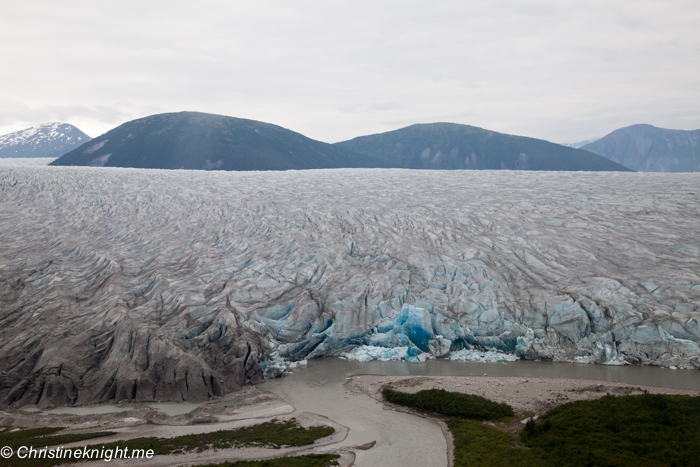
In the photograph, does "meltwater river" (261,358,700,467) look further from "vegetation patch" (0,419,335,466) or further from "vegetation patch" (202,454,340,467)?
"vegetation patch" (0,419,335,466)

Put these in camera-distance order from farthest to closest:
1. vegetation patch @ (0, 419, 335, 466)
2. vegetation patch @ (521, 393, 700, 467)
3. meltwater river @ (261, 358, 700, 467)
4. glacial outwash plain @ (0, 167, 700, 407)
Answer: glacial outwash plain @ (0, 167, 700, 407), meltwater river @ (261, 358, 700, 467), vegetation patch @ (0, 419, 335, 466), vegetation patch @ (521, 393, 700, 467)

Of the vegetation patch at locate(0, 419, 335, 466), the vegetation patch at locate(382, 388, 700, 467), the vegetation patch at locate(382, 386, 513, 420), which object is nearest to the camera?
the vegetation patch at locate(382, 388, 700, 467)

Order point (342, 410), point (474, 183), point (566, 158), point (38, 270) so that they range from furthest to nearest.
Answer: point (566, 158)
point (474, 183)
point (38, 270)
point (342, 410)

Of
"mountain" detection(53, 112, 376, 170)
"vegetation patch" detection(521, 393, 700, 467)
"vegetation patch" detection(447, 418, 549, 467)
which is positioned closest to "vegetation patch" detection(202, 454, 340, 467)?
"vegetation patch" detection(447, 418, 549, 467)

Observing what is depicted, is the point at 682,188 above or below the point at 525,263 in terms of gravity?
above

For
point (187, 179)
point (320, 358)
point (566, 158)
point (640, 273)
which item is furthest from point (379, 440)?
point (566, 158)

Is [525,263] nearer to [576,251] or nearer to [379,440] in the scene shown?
[576,251]
